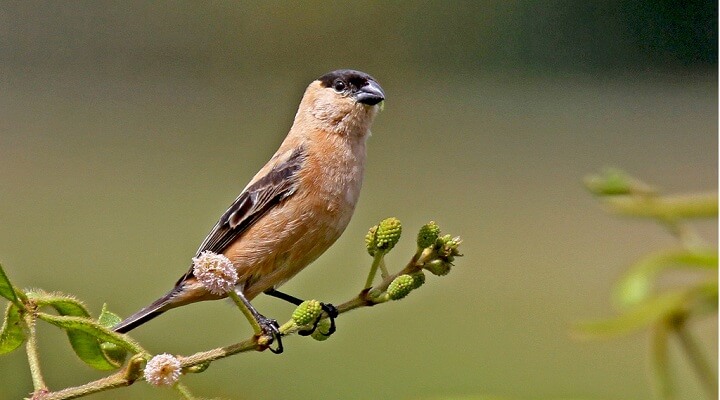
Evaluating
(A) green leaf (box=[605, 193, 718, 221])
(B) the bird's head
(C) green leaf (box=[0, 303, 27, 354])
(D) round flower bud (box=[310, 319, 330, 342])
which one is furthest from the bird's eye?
(A) green leaf (box=[605, 193, 718, 221])

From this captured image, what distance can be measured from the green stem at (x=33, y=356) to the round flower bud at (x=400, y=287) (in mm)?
199

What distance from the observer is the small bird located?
123cm

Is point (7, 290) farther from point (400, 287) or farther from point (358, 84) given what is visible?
→ point (358, 84)

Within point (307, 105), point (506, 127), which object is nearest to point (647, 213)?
point (307, 105)

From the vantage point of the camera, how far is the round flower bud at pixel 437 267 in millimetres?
549

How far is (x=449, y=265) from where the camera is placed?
22.2 inches

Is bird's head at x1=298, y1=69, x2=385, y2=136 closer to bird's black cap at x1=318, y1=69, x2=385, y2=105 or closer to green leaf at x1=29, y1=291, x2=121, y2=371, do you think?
bird's black cap at x1=318, y1=69, x2=385, y2=105

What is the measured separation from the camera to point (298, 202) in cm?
129

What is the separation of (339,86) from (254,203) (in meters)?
0.30

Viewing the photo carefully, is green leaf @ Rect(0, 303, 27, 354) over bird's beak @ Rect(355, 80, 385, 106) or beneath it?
beneath

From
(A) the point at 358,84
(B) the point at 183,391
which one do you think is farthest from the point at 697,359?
(A) the point at 358,84

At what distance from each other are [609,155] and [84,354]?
24.3ft

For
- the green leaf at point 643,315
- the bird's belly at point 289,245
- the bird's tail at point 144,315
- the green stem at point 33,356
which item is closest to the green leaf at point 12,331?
the green stem at point 33,356

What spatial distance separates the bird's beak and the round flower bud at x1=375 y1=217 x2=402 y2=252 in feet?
2.94
